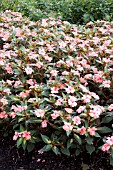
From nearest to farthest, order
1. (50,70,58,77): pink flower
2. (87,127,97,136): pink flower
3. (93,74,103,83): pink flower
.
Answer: (87,127,97,136): pink flower, (93,74,103,83): pink flower, (50,70,58,77): pink flower

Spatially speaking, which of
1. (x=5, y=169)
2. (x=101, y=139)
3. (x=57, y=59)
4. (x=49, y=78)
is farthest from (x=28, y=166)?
(x=57, y=59)

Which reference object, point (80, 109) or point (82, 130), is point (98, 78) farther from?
point (82, 130)

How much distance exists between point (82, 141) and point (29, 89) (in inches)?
28.3

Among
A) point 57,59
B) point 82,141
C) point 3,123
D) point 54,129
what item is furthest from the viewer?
point 57,59

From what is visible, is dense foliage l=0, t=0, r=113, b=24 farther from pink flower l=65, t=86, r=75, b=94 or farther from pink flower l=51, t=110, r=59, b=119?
pink flower l=51, t=110, r=59, b=119

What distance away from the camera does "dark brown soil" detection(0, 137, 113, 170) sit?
251 centimetres

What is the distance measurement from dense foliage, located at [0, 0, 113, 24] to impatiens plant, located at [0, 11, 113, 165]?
1.11 meters

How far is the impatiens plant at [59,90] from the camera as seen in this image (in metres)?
2.47

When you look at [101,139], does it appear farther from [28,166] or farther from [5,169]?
[5,169]

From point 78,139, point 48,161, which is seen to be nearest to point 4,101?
point 48,161

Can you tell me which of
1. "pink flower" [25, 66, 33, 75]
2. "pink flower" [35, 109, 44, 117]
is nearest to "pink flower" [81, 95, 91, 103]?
"pink flower" [35, 109, 44, 117]

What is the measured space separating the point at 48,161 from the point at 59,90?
23.7 inches

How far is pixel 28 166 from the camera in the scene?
2572 millimetres

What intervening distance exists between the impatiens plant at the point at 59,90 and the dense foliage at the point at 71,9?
1106 millimetres
